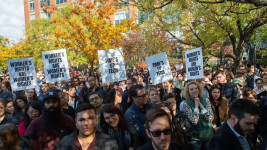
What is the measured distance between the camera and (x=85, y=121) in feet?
10.1

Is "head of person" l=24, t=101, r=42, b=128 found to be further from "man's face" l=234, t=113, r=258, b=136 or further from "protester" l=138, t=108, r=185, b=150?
"man's face" l=234, t=113, r=258, b=136

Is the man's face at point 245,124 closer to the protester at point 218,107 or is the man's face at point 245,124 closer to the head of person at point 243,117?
the head of person at point 243,117

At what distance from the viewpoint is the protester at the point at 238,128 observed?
2.67 metres

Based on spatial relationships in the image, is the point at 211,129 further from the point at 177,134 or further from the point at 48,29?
the point at 48,29

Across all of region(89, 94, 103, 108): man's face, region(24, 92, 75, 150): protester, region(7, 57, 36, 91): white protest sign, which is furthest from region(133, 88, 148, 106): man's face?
region(7, 57, 36, 91): white protest sign

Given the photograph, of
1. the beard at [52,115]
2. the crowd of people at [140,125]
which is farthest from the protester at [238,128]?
the beard at [52,115]

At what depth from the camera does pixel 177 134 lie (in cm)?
346

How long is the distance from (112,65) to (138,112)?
4041mm

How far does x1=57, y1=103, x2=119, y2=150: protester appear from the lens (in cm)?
300

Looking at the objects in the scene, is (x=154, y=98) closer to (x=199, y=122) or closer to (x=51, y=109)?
(x=199, y=122)

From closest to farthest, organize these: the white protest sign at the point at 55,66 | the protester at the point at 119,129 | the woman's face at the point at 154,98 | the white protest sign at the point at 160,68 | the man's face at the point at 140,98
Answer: the protester at the point at 119,129, the man's face at the point at 140,98, the woman's face at the point at 154,98, the white protest sign at the point at 160,68, the white protest sign at the point at 55,66

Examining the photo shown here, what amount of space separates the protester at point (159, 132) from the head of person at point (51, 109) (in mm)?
1877

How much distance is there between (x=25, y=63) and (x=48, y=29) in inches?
1268

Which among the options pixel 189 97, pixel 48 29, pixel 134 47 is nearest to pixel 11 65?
pixel 189 97
